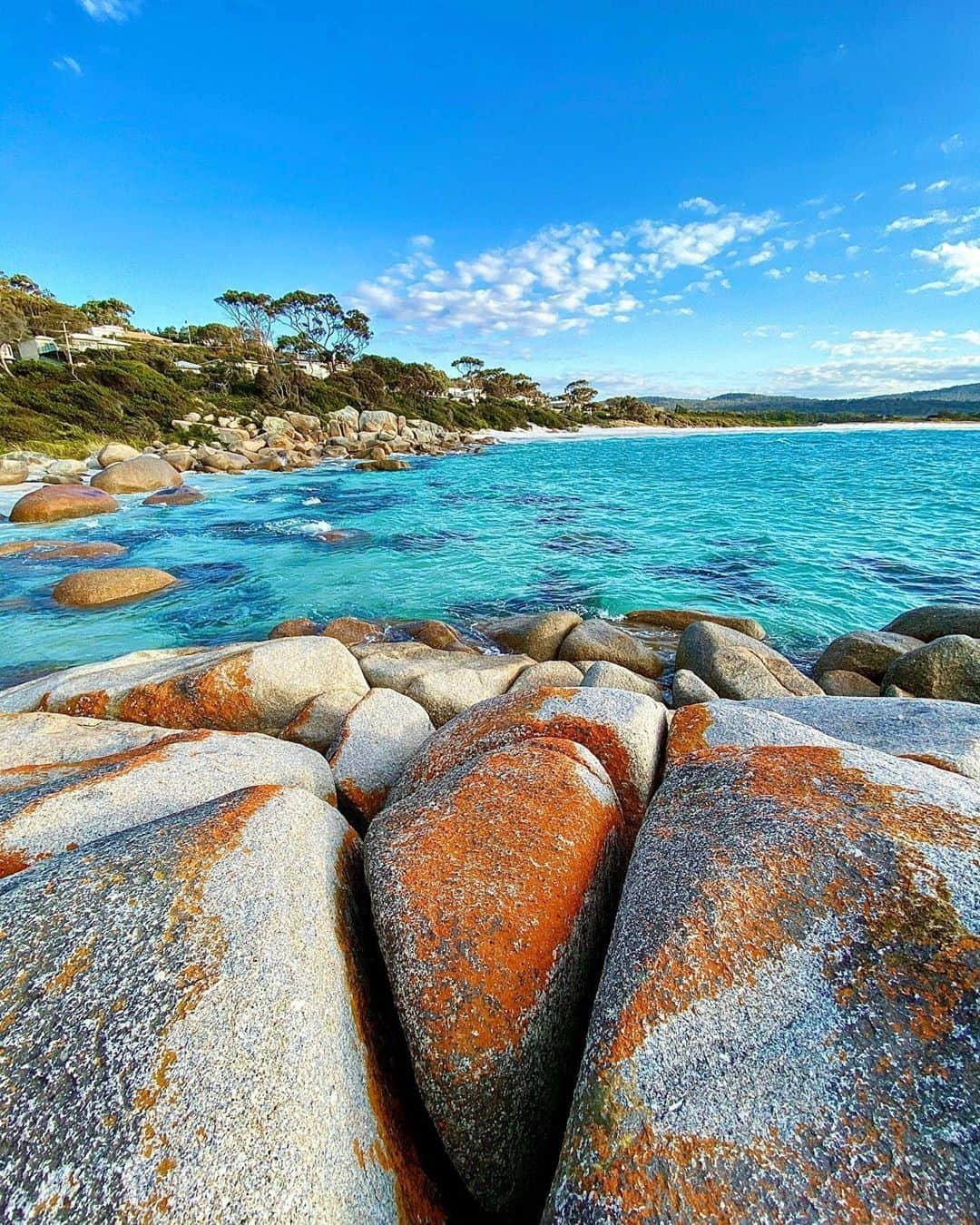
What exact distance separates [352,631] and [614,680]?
4.55 meters

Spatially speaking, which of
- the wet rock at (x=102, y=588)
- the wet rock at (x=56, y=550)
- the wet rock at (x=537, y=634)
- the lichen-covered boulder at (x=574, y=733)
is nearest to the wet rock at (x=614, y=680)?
the wet rock at (x=537, y=634)

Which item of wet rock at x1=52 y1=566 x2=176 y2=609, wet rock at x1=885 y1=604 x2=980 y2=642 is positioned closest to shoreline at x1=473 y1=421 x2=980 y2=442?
wet rock at x1=52 y1=566 x2=176 y2=609

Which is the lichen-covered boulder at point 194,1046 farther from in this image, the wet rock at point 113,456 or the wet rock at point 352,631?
the wet rock at point 113,456

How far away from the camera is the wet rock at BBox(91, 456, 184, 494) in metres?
21.4

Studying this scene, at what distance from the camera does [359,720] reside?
4.25 m

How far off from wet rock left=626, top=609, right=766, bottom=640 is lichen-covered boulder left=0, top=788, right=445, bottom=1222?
8.14 m

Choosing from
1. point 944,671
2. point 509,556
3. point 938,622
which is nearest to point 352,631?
point 509,556

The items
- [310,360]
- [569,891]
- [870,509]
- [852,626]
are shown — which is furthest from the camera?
[310,360]

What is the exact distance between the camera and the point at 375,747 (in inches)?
158

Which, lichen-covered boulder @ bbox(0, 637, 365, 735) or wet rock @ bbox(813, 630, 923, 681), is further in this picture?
wet rock @ bbox(813, 630, 923, 681)

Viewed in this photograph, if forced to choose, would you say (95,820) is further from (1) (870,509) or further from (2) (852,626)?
(1) (870,509)

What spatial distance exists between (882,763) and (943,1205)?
159cm

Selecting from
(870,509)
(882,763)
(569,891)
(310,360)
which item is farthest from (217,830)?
(310,360)

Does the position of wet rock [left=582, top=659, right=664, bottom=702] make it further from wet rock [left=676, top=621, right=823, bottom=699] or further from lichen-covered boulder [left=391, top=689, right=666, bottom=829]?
lichen-covered boulder [left=391, top=689, right=666, bottom=829]
